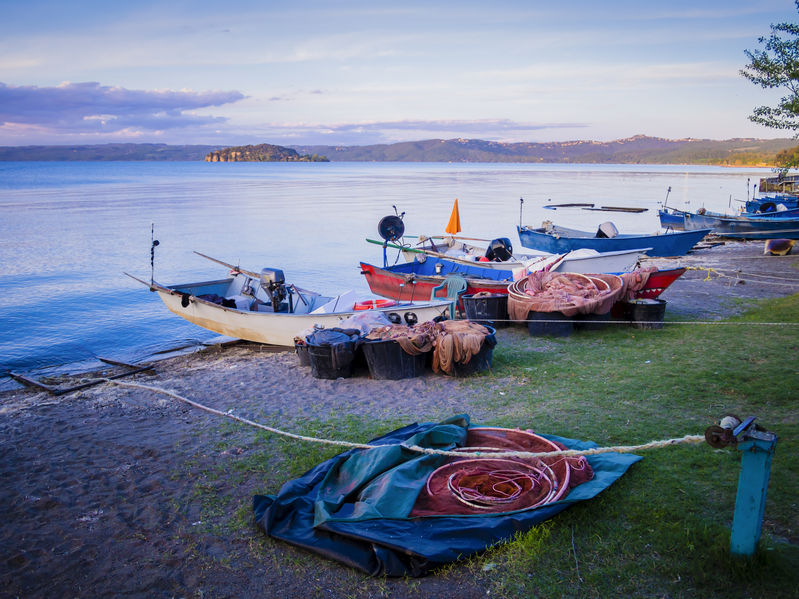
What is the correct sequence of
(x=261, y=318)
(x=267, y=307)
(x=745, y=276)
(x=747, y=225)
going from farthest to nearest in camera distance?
(x=747, y=225), (x=745, y=276), (x=267, y=307), (x=261, y=318)

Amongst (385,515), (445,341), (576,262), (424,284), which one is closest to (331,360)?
(445,341)

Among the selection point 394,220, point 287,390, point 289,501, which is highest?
point 394,220

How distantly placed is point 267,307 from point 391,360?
18.5 ft

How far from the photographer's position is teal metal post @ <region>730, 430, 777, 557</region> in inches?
132

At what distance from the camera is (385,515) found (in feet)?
14.2

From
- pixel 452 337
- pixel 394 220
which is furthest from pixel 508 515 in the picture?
pixel 394 220

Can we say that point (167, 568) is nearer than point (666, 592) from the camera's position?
No

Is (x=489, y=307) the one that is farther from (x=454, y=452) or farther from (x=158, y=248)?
(x=158, y=248)

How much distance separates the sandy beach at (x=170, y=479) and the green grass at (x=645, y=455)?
0.19m

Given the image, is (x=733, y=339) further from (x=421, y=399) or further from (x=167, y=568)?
(x=167, y=568)

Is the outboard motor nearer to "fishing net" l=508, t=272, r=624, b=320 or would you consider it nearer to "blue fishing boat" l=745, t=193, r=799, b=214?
"fishing net" l=508, t=272, r=624, b=320

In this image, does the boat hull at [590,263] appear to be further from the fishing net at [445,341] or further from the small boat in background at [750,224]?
the small boat in background at [750,224]

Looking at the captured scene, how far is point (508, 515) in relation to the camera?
4266 mm

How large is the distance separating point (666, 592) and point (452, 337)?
5438 millimetres
